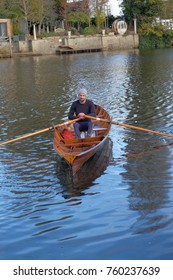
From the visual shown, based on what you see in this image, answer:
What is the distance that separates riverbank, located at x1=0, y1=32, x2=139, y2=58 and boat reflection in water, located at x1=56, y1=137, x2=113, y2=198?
53.1 meters

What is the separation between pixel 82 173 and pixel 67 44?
5668 centimetres

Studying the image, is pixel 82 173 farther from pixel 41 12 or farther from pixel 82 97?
pixel 41 12

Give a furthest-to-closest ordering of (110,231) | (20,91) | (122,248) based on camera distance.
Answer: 1. (20,91)
2. (110,231)
3. (122,248)

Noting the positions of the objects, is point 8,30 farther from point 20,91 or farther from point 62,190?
point 62,190

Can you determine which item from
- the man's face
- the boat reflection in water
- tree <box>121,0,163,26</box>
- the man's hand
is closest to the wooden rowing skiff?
the boat reflection in water

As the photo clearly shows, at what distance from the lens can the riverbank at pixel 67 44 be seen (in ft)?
210

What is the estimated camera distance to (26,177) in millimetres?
11297

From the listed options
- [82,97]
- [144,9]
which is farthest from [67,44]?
[82,97]

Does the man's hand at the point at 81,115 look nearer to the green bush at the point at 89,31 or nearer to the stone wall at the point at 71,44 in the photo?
the stone wall at the point at 71,44

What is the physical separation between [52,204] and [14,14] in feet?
211

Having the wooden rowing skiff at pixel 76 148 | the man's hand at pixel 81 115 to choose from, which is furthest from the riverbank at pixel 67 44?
the wooden rowing skiff at pixel 76 148

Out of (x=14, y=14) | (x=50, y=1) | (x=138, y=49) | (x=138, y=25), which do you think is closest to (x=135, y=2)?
(x=138, y=25)

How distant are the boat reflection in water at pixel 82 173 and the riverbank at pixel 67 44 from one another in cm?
5309

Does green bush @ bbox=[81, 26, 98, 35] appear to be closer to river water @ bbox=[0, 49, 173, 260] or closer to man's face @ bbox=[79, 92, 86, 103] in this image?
river water @ bbox=[0, 49, 173, 260]
